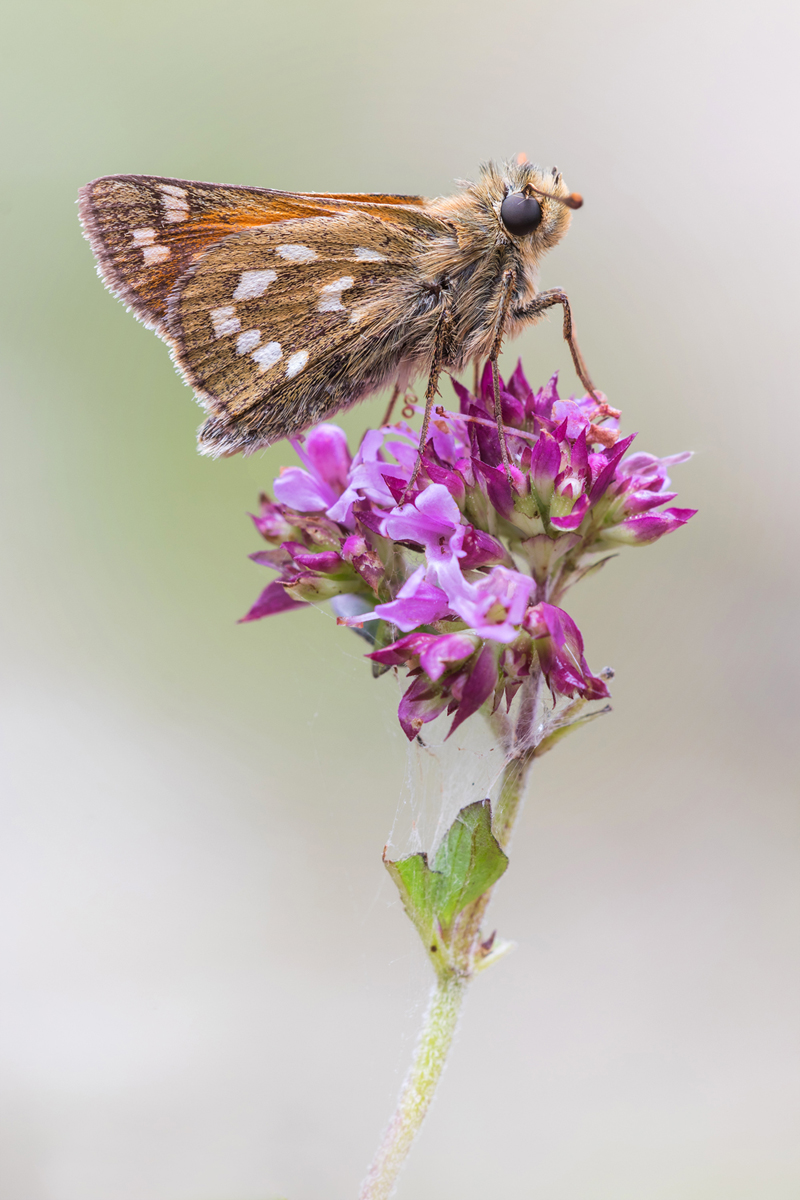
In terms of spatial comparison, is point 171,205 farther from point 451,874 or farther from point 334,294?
point 451,874

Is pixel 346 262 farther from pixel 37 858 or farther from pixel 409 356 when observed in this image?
pixel 37 858

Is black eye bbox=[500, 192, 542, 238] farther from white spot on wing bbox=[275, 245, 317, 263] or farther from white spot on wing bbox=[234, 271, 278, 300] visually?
white spot on wing bbox=[234, 271, 278, 300]

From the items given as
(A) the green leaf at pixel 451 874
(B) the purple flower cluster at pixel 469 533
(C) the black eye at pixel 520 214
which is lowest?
(A) the green leaf at pixel 451 874

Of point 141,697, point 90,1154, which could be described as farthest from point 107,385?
point 90,1154

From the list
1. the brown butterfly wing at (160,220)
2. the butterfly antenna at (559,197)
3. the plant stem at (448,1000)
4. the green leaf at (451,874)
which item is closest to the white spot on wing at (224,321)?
the brown butterfly wing at (160,220)

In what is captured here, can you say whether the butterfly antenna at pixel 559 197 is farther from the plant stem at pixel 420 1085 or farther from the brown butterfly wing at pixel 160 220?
the plant stem at pixel 420 1085
